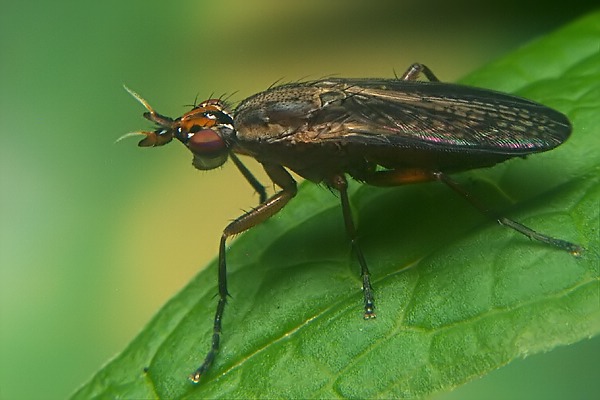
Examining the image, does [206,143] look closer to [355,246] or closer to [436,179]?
[355,246]

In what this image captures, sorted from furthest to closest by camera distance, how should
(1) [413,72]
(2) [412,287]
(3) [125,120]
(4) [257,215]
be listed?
(3) [125,120] < (1) [413,72] < (4) [257,215] < (2) [412,287]

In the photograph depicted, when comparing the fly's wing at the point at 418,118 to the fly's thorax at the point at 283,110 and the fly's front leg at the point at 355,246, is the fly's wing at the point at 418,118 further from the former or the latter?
the fly's front leg at the point at 355,246

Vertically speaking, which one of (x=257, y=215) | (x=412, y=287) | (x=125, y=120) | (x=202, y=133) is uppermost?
(x=202, y=133)

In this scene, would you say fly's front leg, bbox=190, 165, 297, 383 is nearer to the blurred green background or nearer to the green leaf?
the green leaf

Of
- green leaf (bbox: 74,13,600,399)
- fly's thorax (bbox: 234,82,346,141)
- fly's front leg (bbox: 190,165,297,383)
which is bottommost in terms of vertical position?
green leaf (bbox: 74,13,600,399)


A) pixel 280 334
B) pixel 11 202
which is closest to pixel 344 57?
pixel 11 202

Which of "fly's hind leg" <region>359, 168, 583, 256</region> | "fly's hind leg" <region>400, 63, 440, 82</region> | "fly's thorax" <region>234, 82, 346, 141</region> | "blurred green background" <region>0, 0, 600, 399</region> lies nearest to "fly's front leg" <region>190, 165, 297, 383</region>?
"fly's thorax" <region>234, 82, 346, 141</region>

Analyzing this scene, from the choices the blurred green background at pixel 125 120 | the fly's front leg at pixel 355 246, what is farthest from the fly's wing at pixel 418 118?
the blurred green background at pixel 125 120

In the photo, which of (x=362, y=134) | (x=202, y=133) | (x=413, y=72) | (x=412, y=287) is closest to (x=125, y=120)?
(x=202, y=133)

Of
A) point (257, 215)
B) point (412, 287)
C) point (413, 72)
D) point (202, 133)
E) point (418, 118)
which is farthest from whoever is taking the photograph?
point (413, 72)
